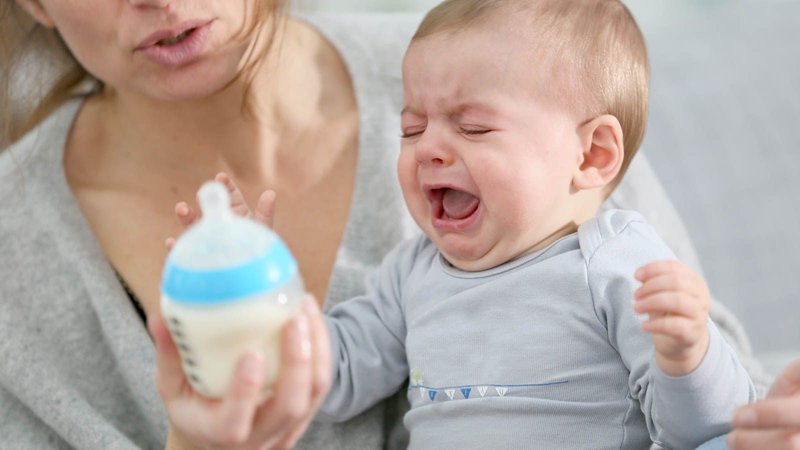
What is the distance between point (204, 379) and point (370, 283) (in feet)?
1.95

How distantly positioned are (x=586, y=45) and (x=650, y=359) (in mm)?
352

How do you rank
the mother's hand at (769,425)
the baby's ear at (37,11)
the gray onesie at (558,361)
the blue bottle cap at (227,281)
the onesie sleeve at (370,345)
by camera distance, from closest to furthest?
1. the blue bottle cap at (227,281)
2. the mother's hand at (769,425)
3. the gray onesie at (558,361)
4. the onesie sleeve at (370,345)
5. the baby's ear at (37,11)

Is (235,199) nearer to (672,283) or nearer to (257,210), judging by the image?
(257,210)

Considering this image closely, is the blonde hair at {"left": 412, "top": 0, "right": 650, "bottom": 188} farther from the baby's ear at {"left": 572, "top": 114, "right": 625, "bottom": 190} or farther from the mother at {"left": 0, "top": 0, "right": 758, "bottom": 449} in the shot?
the mother at {"left": 0, "top": 0, "right": 758, "bottom": 449}

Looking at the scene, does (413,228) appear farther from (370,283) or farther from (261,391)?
(261,391)

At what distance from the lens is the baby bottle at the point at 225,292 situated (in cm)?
80

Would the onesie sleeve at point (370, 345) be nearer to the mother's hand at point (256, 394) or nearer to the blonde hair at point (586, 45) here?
the blonde hair at point (586, 45)

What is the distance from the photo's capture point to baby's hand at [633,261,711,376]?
38.1 inches

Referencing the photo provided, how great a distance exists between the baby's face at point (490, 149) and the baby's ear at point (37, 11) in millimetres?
570

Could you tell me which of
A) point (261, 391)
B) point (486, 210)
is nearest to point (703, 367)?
point (486, 210)

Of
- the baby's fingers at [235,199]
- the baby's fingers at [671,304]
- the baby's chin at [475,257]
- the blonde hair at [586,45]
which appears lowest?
the baby's fingers at [235,199]

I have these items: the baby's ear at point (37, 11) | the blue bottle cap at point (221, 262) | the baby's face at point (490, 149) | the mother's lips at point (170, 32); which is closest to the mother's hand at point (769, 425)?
the baby's face at point (490, 149)

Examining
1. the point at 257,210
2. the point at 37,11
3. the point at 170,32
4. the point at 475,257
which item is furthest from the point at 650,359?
the point at 37,11

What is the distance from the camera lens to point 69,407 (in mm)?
1452
